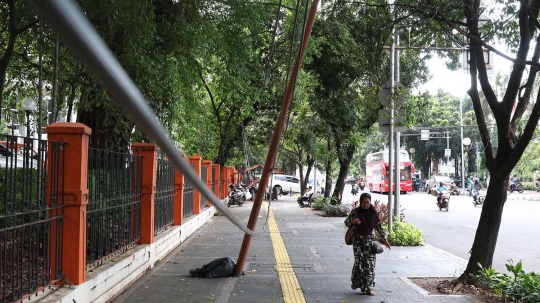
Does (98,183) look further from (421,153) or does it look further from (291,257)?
(421,153)

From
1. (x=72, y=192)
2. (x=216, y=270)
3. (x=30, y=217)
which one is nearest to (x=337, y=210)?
(x=216, y=270)

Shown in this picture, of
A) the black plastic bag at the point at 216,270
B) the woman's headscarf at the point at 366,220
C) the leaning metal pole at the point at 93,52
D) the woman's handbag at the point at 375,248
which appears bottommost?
the black plastic bag at the point at 216,270

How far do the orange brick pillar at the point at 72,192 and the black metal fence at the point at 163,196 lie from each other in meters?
4.63

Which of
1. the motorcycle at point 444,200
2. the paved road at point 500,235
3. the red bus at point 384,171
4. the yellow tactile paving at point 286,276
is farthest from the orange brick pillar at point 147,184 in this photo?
the red bus at point 384,171

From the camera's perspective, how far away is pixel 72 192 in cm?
590

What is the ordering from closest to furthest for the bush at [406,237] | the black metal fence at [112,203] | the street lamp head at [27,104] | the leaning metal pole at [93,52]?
1. the leaning metal pole at [93,52]
2. the black metal fence at [112,203]
3. the bush at [406,237]
4. the street lamp head at [27,104]

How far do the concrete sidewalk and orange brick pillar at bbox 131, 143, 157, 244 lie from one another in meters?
0.77

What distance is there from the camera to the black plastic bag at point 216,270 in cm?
867

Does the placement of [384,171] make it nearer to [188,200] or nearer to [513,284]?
[188,200]

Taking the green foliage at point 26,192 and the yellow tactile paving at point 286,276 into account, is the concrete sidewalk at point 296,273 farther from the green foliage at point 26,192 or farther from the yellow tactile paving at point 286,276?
the green foliage at point 26,192

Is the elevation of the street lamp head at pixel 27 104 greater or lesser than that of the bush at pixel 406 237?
greater

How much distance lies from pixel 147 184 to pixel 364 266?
4166 millimetres

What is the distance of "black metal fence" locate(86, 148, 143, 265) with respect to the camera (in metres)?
6.97

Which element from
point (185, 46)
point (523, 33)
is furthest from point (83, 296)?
point (523, 33)
